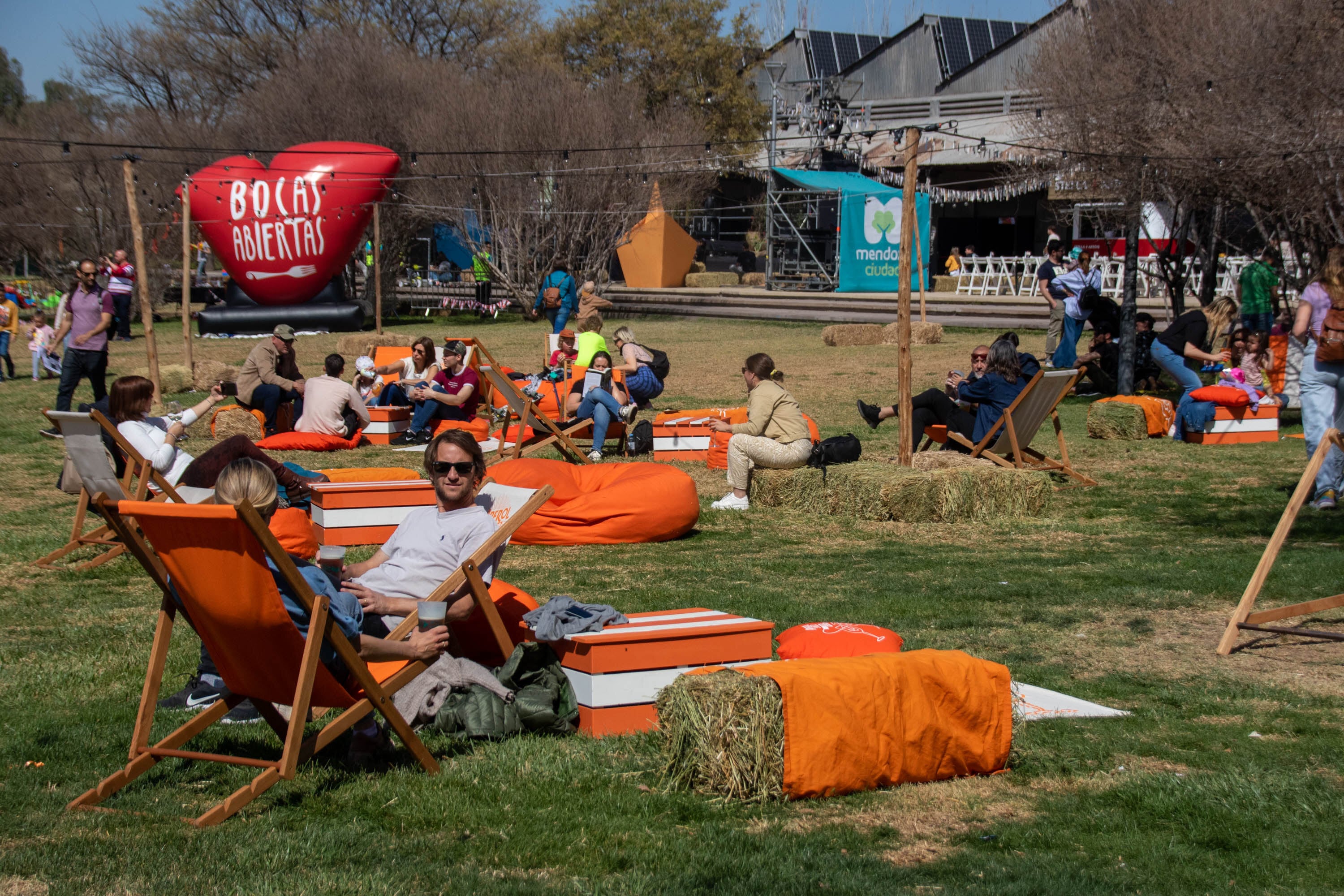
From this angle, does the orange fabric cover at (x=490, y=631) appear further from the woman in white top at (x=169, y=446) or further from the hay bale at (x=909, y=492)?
the hay bale at (x=909, y=492)

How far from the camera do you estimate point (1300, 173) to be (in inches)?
503

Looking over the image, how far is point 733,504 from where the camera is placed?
29.3 ft

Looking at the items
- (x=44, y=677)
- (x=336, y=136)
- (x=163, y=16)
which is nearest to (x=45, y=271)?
(x=336, y=136)

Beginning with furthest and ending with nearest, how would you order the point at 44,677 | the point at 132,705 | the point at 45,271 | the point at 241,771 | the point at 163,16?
the point at 163,16
the point at 45,271
the point at 44,677
the point at 132,705
the point at 241,771

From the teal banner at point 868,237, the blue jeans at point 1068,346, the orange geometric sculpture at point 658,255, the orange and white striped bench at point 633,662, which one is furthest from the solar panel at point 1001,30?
the orange and white striped bench at point 633,662

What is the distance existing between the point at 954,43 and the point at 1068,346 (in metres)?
31.2

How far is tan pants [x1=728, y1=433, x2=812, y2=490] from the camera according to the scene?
8.83 metres

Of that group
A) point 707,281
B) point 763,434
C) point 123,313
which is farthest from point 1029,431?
point 707,281

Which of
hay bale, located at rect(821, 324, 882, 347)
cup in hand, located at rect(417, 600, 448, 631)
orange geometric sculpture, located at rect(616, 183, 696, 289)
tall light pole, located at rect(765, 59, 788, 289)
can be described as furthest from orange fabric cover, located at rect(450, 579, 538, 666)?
orange geometric sculpture, located at rect(616, 183, 696, 289)

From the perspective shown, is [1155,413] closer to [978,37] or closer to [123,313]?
[123,313]

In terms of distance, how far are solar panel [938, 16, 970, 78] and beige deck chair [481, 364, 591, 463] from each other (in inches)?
1355

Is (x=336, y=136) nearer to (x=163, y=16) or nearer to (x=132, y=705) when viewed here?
(x=163, y=16)

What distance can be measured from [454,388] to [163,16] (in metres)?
33.8

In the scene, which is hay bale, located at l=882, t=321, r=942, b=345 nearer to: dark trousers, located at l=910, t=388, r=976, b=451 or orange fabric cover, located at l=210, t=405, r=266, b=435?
dark trousers, located at l=910, t=388, r=976, b=451
